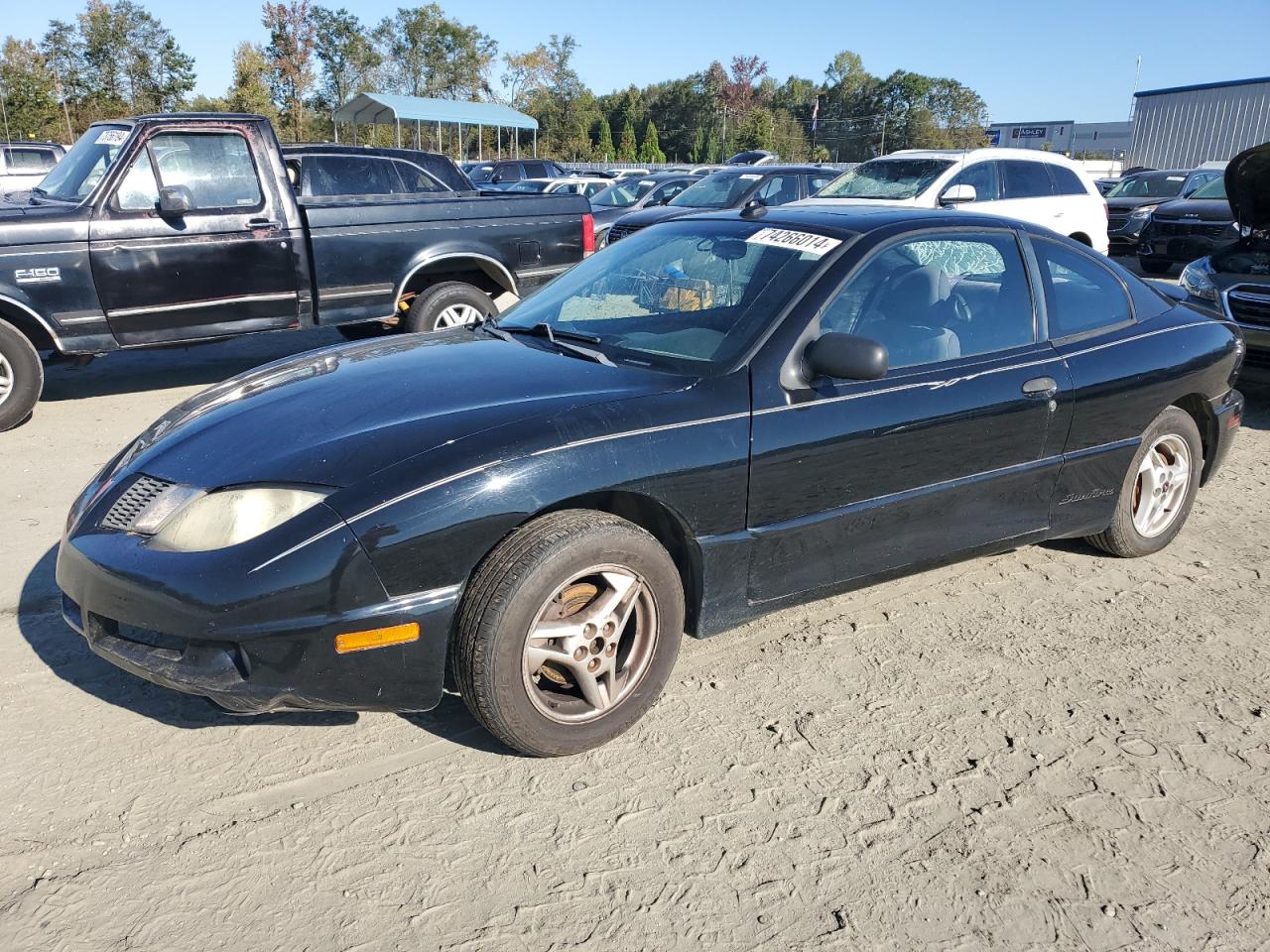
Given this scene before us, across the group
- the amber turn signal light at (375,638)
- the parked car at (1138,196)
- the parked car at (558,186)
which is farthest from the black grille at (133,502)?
the parked car at (558,186)

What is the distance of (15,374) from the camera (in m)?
6.21

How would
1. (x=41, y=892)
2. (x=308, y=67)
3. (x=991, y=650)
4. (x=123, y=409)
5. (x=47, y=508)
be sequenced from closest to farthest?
(x=41, y=892), (x=991, y=650), (x=47, y=508), (x=123, y=409), (x=308, y=67)

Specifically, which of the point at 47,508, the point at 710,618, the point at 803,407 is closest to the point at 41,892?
the point at 710,618

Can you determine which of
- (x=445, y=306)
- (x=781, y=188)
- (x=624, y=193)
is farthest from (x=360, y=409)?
(x=624, y=193)

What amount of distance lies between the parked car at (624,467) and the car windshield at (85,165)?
419cm

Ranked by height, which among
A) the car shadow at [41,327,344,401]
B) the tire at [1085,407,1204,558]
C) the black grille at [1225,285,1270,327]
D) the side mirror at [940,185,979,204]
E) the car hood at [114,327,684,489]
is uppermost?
the side mirror at [940,185,979,204]

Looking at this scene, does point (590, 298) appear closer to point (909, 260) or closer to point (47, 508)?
point (909, 260)

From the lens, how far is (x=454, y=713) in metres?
3.14

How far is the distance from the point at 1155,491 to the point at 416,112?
1232 inches

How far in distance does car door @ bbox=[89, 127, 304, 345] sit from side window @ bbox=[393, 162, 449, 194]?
4.92 ft

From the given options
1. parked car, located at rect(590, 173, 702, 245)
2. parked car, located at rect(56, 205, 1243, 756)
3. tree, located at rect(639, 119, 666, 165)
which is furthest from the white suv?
tree, located at rect(639, 119, 666, 165)

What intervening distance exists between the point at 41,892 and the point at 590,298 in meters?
2.59

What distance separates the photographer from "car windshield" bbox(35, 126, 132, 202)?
6.72 meters

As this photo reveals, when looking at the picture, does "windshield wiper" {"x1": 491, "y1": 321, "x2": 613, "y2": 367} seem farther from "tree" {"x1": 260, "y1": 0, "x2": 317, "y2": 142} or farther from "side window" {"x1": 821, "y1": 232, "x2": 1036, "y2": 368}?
"tree" {"x1": 260, "y1": 0, "x2": 317, "y2": 142}
